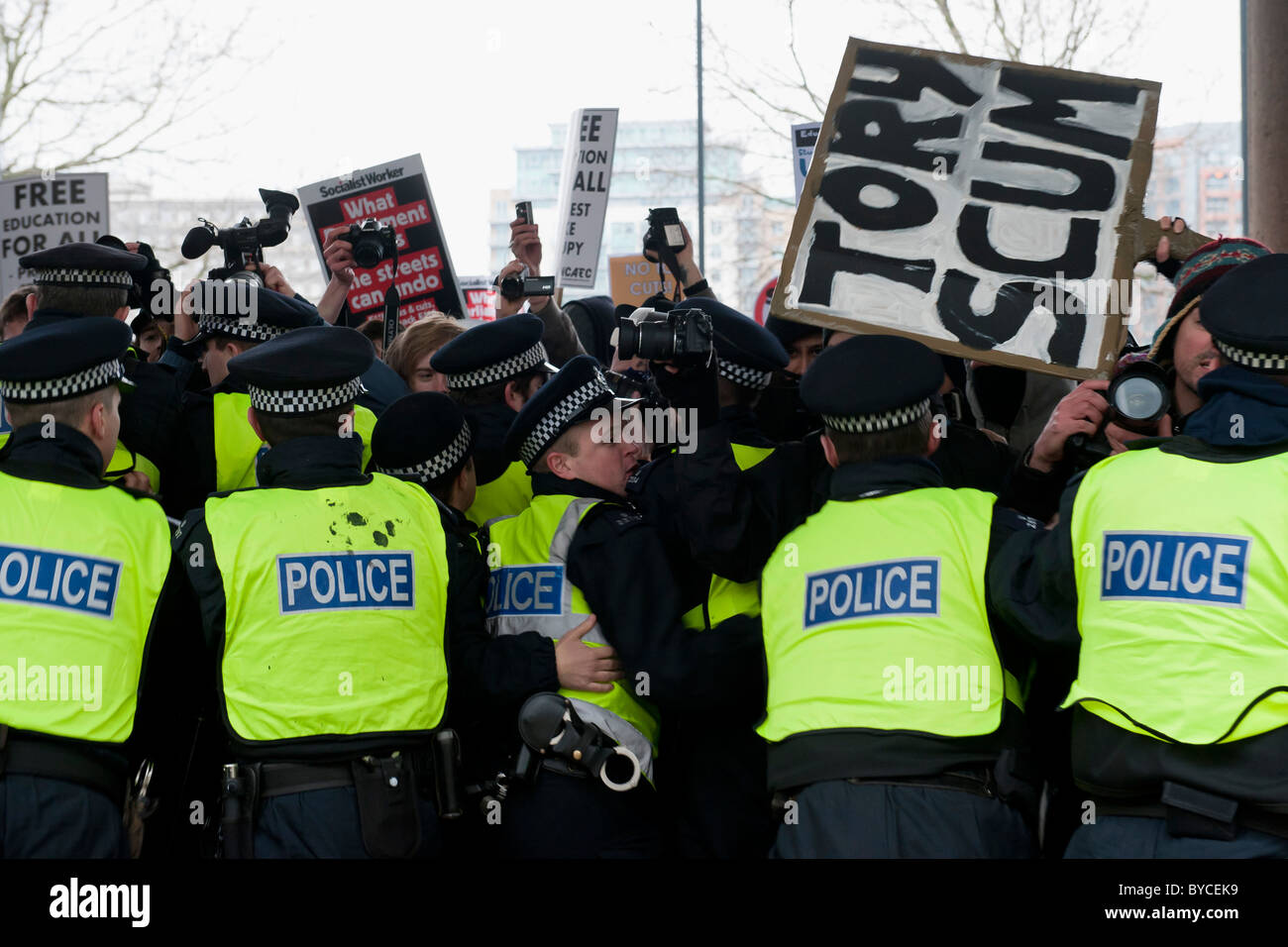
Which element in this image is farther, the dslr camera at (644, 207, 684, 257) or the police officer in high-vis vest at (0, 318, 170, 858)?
the dslr camera at (644, 207, 684, 257)

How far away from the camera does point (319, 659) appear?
Result: 3301 millimetres

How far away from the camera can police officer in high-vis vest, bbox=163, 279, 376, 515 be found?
4.57 m

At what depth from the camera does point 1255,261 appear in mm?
3084

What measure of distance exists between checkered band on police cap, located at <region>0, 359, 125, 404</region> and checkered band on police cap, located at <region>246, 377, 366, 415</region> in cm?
41

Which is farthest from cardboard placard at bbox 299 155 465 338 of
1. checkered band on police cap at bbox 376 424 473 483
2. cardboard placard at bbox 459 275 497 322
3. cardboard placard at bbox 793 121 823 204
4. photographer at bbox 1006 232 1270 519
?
cardboard placard at bbox 459 275 497 322

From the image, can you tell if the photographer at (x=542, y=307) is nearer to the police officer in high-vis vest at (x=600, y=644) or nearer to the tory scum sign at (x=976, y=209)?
the tory scum sign at (x=976, y=209)

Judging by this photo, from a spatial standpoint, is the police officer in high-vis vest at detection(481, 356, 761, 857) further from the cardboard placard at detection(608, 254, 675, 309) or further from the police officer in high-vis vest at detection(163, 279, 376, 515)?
the cardboard placard at detection(608, 254, 675, 309)

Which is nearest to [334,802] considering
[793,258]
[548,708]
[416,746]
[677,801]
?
[416,746]

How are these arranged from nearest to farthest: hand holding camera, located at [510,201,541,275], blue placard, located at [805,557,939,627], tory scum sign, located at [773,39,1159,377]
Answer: blue placard, located at [805,557,939,627] → tory scum sign, located at [773,39,1159,377] → hand holding camera, located at [510,201,541,275]

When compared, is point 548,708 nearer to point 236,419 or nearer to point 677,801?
point 677,801

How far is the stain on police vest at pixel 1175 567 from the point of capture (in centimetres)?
277

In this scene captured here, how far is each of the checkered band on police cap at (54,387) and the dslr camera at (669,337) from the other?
141cm

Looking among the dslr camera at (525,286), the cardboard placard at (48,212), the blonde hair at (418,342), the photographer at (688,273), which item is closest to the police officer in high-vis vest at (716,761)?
the photographer at (688,273)
